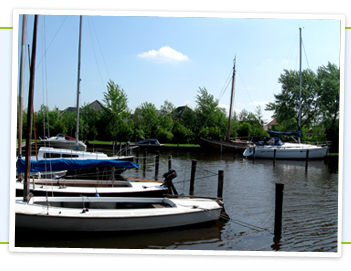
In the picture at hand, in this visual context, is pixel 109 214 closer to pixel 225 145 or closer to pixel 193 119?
pixel 225 145

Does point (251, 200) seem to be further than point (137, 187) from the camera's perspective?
Yes

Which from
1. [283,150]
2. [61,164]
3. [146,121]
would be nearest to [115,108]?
[146,121]

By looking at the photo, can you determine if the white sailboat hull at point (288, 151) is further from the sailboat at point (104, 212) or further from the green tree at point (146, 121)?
the sailboat at point (104, 212)

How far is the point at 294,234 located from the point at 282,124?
146 ft

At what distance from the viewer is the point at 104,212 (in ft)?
28.9

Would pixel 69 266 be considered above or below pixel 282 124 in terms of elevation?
below

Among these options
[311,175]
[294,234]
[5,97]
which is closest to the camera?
[5,97]

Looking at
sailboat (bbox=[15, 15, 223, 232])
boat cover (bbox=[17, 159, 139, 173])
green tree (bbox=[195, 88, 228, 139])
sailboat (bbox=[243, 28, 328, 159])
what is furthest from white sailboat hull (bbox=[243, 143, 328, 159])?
sailboat (bbox=[15, 15, 223, 232])

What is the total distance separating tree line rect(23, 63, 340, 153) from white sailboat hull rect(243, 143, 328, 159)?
18.3ft

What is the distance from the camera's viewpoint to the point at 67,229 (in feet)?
27.6

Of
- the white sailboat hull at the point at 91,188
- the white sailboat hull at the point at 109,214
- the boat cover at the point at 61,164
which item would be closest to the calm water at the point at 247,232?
Answer: the white sailboat hull at the point at 109,214

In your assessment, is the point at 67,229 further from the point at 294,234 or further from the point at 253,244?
the point at 294,234

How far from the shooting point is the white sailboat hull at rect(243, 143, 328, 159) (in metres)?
32.4

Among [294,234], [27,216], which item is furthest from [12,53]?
[294,234]
